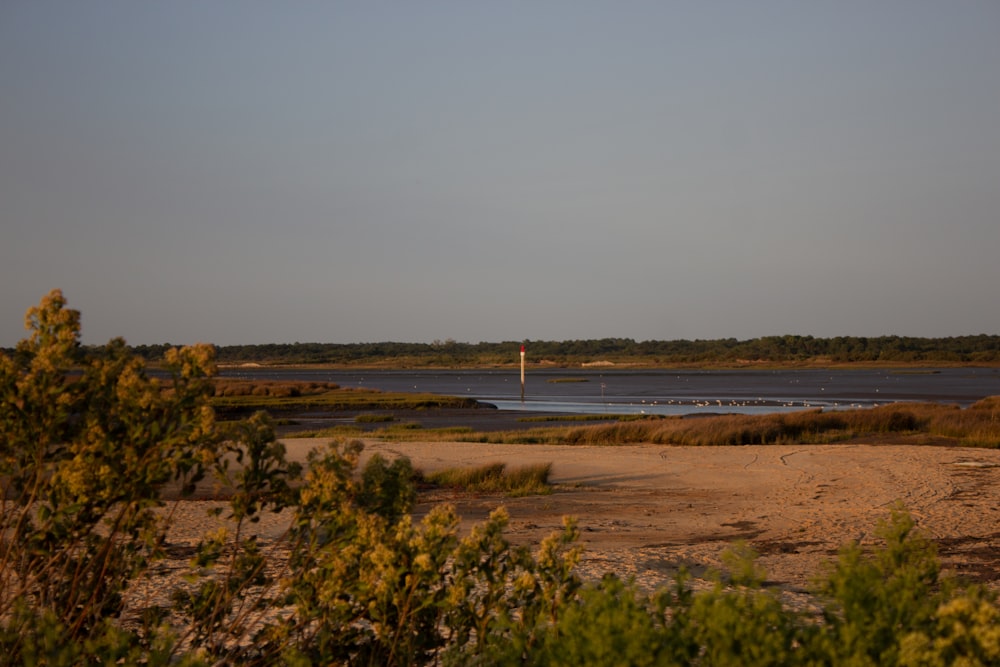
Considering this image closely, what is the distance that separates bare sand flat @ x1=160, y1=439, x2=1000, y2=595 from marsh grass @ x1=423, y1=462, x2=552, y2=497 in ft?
→ 1.96

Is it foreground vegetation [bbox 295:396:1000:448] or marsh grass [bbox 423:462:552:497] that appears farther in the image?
foreground vegetation [bbox 295:396:1000:448]

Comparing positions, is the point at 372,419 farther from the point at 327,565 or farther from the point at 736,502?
the point at 327,565

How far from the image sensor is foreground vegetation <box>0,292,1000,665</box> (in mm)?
2863

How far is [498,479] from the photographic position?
19719mm

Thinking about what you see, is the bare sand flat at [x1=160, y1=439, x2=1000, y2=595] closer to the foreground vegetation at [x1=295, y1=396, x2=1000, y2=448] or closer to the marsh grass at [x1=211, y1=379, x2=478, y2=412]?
the foreground vegetation at [x1=295, y1=396, x2=1000, y2=448]

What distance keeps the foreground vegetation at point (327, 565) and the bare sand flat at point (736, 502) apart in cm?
381

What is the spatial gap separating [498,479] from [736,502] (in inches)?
211

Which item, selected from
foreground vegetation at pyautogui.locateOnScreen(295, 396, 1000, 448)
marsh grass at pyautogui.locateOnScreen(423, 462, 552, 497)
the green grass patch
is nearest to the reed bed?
foreground vegetation at pyautogui.locateOnScreen(295, 396, 1000, 448)

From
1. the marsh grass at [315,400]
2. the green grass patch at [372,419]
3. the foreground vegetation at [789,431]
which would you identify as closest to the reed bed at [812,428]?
the foreground vegetation at [789,431]

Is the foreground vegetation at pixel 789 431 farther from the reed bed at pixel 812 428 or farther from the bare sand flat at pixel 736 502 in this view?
the bare sand flat at pixel 736 502

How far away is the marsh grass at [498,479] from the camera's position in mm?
18905

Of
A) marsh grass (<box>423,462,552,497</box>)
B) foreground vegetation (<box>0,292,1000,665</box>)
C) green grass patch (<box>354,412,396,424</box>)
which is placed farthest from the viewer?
green grass patch (<box>354,412,396,424</box>)

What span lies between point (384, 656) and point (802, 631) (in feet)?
6.59

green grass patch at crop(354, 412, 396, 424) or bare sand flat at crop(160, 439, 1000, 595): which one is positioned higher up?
bare sand flat at crop(160, 439, 1000, 595)
